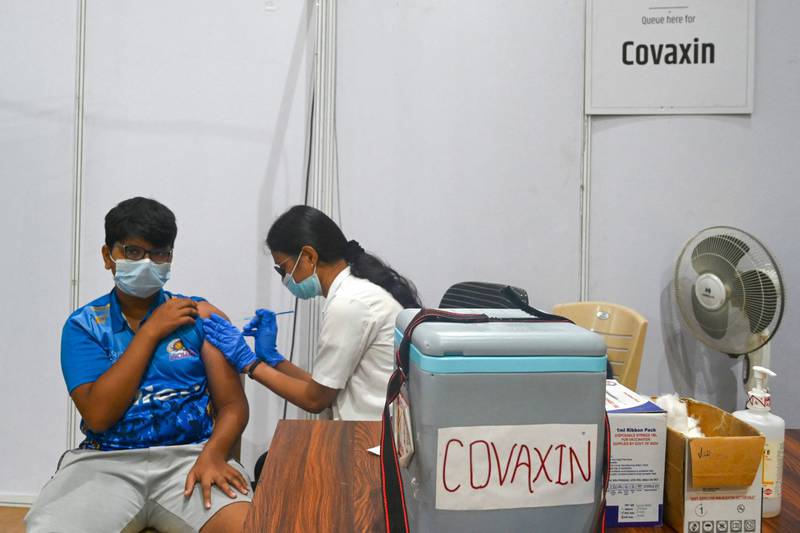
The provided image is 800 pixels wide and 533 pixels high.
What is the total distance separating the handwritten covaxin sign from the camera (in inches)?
25.5

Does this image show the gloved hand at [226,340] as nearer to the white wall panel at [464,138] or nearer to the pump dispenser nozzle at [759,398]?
the white wall panel at [464,138]

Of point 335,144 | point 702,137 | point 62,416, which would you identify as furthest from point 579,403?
point 62,416

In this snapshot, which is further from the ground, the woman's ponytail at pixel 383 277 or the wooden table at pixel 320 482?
the woman's ponytail at pixel 383 277

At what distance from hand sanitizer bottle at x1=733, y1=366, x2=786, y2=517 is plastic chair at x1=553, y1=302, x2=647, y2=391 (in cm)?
128

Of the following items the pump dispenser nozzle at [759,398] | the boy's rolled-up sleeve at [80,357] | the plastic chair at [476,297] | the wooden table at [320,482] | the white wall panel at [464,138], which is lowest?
the wooden table at [320,482]

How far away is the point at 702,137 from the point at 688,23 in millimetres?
488

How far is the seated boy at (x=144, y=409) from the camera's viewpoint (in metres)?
1.37

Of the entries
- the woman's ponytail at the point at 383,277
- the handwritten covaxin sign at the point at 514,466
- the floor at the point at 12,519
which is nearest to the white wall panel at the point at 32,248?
the floor at the point at 12,519

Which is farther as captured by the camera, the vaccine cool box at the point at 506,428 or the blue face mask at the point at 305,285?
the blue face mask at the point at 305,285

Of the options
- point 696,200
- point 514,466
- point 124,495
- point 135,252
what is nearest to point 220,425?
point 124,495

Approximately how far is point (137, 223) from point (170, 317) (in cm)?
28

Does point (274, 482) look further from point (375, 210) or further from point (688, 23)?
point (688, 23)

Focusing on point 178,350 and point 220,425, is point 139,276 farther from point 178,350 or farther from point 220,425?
point 220,425

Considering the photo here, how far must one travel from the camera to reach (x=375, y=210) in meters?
2.57
